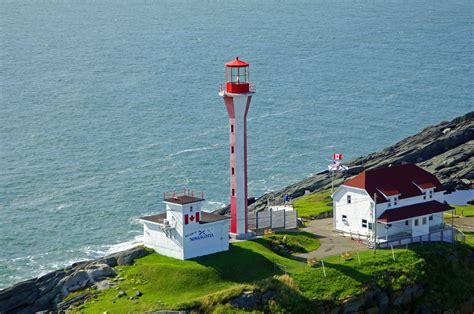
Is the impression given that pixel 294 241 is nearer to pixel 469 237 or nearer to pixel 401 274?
pixel 401 274

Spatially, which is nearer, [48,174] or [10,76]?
[48,174]

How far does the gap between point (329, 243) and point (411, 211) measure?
660 cm

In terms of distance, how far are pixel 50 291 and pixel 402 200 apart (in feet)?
86.3

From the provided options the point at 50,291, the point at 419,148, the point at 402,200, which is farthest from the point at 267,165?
the point at 50,291

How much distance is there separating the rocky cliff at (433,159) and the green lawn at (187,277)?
1062 inches

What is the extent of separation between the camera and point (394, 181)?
7738cm

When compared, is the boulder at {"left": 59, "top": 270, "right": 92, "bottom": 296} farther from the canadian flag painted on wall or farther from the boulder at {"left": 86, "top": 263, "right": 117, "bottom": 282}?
the canadian flag painted on wall

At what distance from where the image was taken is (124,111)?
496 ft

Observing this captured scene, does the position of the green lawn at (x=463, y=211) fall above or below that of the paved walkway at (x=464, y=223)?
above

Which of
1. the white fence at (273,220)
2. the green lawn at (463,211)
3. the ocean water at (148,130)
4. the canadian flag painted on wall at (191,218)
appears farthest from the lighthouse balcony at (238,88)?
the ocean water at (148,130)

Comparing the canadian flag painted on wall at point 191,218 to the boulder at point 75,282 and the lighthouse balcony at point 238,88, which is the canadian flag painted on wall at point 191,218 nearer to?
the boulder at point 75,282

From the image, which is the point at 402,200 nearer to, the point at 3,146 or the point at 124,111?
the point at 3,146

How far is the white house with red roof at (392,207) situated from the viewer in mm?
75062

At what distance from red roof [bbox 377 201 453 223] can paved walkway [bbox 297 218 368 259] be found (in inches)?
107
